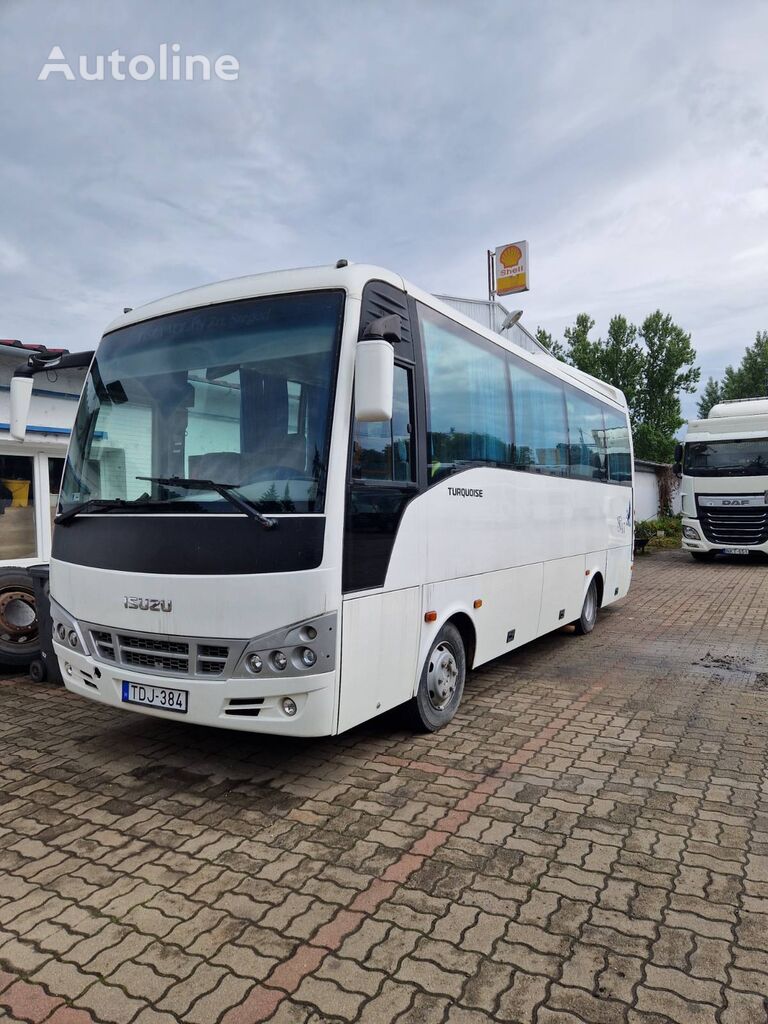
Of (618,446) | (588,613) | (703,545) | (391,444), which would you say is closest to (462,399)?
(391,444)

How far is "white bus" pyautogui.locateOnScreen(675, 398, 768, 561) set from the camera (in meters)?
17.1

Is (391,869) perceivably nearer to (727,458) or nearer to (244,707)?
(244,707)

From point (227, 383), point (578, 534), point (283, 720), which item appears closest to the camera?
point (283, 720)

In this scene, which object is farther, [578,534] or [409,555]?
[578,534]

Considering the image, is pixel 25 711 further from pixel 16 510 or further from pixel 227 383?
pixel 16 510

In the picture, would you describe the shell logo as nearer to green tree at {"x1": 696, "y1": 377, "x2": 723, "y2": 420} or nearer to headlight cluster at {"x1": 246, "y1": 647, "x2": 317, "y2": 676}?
headlight cluster at {"x1": 246, "y1": 647, "x2": 317, "y2": 676}

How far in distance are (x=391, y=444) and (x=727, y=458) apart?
15.4m

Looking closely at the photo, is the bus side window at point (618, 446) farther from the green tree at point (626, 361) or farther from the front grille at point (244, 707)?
the green tree at point (626, 361)

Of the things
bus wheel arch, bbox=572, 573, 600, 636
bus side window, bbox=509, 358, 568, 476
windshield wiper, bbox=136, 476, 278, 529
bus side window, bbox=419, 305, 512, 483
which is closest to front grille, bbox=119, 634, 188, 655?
windshield wiper, bbox=136, 476, 278, 529

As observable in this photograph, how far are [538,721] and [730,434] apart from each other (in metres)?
14.3

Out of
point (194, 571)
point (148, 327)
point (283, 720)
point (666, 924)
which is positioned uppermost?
point (148, 327)

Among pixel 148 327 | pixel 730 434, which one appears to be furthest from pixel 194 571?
pixel 730 434

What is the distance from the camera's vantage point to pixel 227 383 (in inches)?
172

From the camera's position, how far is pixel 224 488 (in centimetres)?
407
